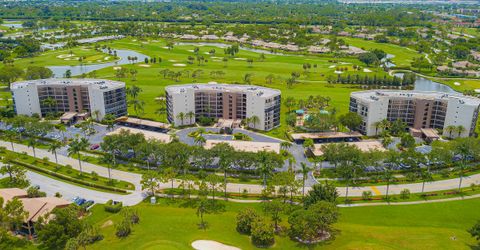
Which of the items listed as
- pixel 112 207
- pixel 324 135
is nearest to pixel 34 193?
pixel 112 207

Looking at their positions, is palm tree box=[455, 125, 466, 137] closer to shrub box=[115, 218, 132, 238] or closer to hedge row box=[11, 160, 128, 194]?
hedge row box=[11, 160, 128, 194]

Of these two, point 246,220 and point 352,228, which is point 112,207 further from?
point 352,228

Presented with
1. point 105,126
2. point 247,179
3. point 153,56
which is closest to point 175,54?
point 153,56

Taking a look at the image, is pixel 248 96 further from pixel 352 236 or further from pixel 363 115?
pixel 352 236

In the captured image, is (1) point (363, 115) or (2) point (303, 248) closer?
(2) point (303, 248)

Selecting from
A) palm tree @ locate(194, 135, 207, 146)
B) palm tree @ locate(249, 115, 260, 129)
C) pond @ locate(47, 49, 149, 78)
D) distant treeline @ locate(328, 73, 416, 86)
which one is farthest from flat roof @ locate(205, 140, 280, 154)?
pond @ locate(47, 49, 149, 78)

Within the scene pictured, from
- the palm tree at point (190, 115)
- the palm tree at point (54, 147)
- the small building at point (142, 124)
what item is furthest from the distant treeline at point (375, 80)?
the palm tree at point (54, 147)

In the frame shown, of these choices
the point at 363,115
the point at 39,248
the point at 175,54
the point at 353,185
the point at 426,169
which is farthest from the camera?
the point at 175,54
